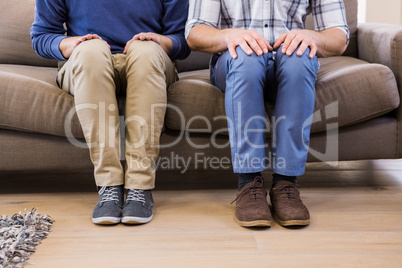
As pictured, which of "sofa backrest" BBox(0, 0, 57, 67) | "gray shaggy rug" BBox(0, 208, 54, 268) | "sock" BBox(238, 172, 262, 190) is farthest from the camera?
"sofa backrest" BBox(0, 0, 57, 67)

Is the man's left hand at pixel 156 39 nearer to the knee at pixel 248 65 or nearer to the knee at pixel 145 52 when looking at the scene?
the knee at pixel 145 52

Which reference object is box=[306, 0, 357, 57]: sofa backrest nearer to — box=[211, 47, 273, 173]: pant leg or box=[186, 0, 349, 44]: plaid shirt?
box=[186, 0, 349, 44]: plaid shirt

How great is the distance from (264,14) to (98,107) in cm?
64

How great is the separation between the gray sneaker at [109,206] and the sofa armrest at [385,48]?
98cm

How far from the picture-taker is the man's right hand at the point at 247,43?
125 centimetres

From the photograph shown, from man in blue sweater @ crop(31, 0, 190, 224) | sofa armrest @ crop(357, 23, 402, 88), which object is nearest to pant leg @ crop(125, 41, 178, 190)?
man in blue sweater @ crop(31, 0, 190, 224)

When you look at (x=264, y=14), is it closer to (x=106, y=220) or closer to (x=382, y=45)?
(x=382, y=45)

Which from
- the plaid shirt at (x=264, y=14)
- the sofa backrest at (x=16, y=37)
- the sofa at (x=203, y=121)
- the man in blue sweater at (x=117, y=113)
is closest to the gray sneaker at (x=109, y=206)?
the man in blue sweater at (x=117, y=113)

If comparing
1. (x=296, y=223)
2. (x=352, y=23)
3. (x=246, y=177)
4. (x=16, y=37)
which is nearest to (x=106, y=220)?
(x=246, y=177)

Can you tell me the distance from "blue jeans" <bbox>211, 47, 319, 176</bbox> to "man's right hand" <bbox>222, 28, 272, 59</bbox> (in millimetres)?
14

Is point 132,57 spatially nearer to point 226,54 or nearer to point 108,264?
point 226,54

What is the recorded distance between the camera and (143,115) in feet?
4.24

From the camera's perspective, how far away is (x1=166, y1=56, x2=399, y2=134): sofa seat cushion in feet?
4.70

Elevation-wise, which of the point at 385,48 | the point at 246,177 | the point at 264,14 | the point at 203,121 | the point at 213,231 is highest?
the point at 264,14
